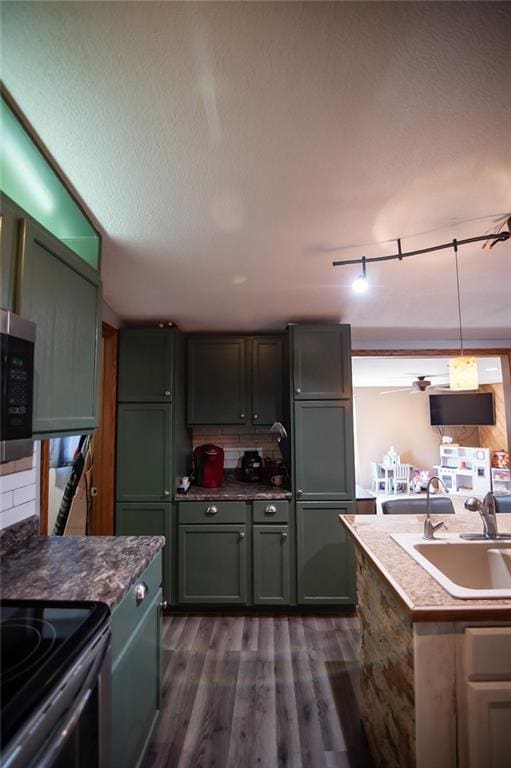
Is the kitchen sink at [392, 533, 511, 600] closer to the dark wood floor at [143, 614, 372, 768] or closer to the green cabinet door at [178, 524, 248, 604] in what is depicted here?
the dark wood floor at [143, 614, 372, 768]

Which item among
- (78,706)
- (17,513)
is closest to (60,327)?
(17,513)

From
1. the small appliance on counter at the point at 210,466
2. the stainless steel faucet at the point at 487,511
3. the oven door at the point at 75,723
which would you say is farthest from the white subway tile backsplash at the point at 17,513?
the stainless steel faucet at the point at 487,511

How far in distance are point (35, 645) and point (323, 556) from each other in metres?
2.22

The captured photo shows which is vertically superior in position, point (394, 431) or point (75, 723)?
point (394, 431)

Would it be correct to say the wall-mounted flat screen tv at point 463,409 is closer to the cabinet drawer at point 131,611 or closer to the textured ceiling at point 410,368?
the textured ceiling at point 410,368

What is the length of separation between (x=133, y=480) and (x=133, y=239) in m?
1.84

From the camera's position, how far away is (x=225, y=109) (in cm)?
98

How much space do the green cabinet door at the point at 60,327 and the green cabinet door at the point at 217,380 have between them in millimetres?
1394

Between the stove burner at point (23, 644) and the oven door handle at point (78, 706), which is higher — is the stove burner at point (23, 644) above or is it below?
above

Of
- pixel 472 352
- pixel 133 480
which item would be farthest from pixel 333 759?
pixel 472 352

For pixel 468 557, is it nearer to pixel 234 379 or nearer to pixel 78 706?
pixel 78 706

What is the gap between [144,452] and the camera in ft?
9.16

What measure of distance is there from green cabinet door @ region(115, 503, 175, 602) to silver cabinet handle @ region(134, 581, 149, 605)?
4.46 feet

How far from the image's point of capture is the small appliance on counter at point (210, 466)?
2.97 m
